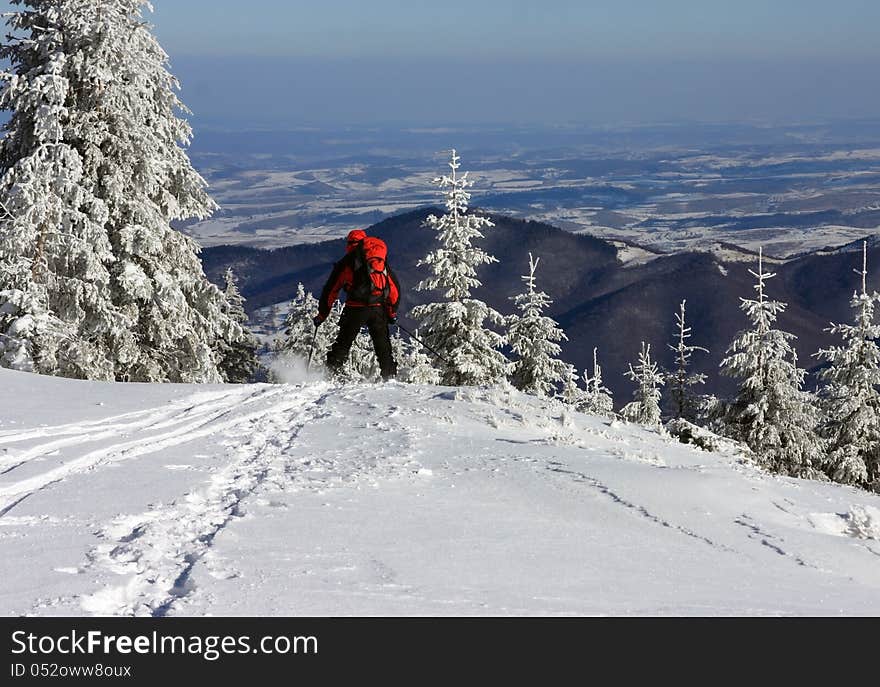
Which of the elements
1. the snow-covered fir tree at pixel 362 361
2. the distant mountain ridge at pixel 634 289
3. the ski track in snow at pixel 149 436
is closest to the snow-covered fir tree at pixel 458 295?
the snow-covered fir tree at pixel 362 361

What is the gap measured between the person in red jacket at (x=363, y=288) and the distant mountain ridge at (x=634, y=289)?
451 feet

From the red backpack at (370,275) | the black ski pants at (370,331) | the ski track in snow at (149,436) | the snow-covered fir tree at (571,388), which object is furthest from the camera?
the snow-covered fir tree at (571,388)

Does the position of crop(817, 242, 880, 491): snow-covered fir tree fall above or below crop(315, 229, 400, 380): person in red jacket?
below

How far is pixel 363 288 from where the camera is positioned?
44.0ft

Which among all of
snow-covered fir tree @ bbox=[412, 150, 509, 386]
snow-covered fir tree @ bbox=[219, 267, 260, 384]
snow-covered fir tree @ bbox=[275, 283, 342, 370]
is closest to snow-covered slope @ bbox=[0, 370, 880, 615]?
snow-covered fir tree @ bbox=[412, 150, 509, 386]

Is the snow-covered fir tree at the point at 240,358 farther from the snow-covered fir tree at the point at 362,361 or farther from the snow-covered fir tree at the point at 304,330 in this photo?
the snow-covered fir tree at the point at 362,361

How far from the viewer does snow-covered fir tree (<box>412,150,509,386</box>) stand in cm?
2675

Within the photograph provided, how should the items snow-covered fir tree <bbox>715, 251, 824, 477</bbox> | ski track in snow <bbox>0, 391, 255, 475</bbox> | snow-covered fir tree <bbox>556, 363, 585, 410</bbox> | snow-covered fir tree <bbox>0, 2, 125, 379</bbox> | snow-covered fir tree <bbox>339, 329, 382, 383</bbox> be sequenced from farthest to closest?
snow-covered fir tree <bbox>556, 363, 585, 410</bbox> → snow-covered fir tree <bbox>339, 329, 382, 383</bbox> → snow-covered fir tree <bbox>715, 251, 824, 477</bbox> → snow-covered fir tree <bbox>0, 2, 125, 379</bbox> → ski track in snow <bbox>0, 391, 255, 475</bbox>

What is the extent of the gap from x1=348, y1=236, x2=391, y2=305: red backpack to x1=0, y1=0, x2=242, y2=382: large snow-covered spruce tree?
770 centimetres

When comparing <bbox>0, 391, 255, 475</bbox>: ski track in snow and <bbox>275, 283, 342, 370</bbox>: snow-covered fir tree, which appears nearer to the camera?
<bbox>0, 391, 255, 475</bbox>: ski track in snow

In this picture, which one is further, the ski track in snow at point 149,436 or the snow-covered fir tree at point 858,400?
the snow-covered fir tree at point 858,400

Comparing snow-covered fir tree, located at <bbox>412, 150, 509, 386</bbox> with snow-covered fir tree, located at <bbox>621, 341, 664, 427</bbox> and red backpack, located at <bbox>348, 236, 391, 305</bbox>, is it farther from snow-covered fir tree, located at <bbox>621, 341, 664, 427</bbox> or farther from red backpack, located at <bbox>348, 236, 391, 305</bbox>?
red backpack, located at <bbox>348, 236, 391, 305</bbox>

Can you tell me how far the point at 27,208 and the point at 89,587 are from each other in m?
15.5

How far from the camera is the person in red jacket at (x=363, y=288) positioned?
43.0 feet
